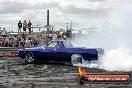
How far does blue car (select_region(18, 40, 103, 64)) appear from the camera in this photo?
1939 cm

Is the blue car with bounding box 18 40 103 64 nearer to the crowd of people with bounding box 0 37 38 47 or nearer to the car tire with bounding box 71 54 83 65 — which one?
the car tire with bounding box 71 54 83 65

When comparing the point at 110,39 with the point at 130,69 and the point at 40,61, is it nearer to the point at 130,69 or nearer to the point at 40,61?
the point at 40,61

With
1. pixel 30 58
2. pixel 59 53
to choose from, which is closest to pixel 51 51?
pixel 59 53

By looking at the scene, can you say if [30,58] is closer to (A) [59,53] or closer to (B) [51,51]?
(B) [51,51]

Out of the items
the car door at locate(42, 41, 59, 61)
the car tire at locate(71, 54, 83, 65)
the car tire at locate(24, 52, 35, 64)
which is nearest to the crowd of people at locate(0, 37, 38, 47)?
the car tire at locate(24, 52, 35, 64)

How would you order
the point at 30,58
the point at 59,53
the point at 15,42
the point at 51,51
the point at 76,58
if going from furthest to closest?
the point at 15,42
the point at 30,58
the point at 51,51
the point at 59,53
the point at 76,58

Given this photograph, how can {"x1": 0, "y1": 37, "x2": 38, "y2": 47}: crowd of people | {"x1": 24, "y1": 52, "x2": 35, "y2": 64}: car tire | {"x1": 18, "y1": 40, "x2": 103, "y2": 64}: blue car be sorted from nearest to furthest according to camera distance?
1. {"x1": 18, "y1": 40, "x2": 103, "y2": 64}: blue car
2. {"x1": 24, "y1": 52, "x2": 35, "y2": 64}: car tire
3. {"x1": 0, "y1": 37, "x2": 38, "y2": 47}: crowd of people

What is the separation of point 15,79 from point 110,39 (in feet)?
62.1

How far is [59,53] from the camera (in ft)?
65.6

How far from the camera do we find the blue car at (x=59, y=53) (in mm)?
19391

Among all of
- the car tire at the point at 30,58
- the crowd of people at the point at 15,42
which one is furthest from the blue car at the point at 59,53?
the crowd of people at the point at 15,42

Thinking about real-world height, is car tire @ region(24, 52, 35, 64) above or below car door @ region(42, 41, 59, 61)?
below

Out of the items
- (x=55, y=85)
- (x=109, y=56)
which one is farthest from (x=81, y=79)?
(x=109, y=56)

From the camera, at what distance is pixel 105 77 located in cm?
921
